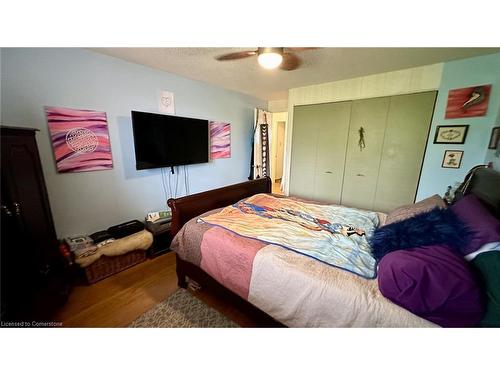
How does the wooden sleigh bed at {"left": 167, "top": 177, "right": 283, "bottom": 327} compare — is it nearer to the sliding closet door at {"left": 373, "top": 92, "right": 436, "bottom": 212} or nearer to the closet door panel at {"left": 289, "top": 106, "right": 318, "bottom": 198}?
the closet door panel at {"left": 289, "top": 106, "right": 318, "bottom": 198}

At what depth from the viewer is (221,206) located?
6.55ft

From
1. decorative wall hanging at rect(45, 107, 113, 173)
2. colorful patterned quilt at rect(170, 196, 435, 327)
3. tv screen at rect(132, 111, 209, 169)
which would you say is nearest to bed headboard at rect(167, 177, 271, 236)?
colorful patterned quilt at rect(170, 196, 435, 327)

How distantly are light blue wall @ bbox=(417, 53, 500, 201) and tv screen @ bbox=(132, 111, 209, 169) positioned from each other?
10.3ft

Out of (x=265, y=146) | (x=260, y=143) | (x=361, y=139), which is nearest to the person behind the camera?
(x=361, y=139)

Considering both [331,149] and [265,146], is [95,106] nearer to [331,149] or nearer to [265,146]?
[265,146]

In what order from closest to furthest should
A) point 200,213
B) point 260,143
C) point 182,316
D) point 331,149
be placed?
point 182,316 → point 200,213 → point 331,149 → point 260,143

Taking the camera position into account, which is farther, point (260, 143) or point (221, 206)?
point (260, 143)

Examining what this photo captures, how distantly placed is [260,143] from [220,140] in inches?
38.2

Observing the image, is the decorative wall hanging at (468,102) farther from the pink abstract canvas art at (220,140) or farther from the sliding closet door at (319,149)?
the pink abstract canvas art at (220,140)

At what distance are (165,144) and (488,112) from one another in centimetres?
376

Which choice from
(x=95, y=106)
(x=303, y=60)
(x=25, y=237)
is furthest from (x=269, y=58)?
(x=25, y=237)

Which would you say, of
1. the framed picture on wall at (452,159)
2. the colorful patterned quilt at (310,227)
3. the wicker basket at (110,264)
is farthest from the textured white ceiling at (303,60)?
the wicker basket at (110,264)

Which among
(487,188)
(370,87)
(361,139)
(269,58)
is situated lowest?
(487,188)
